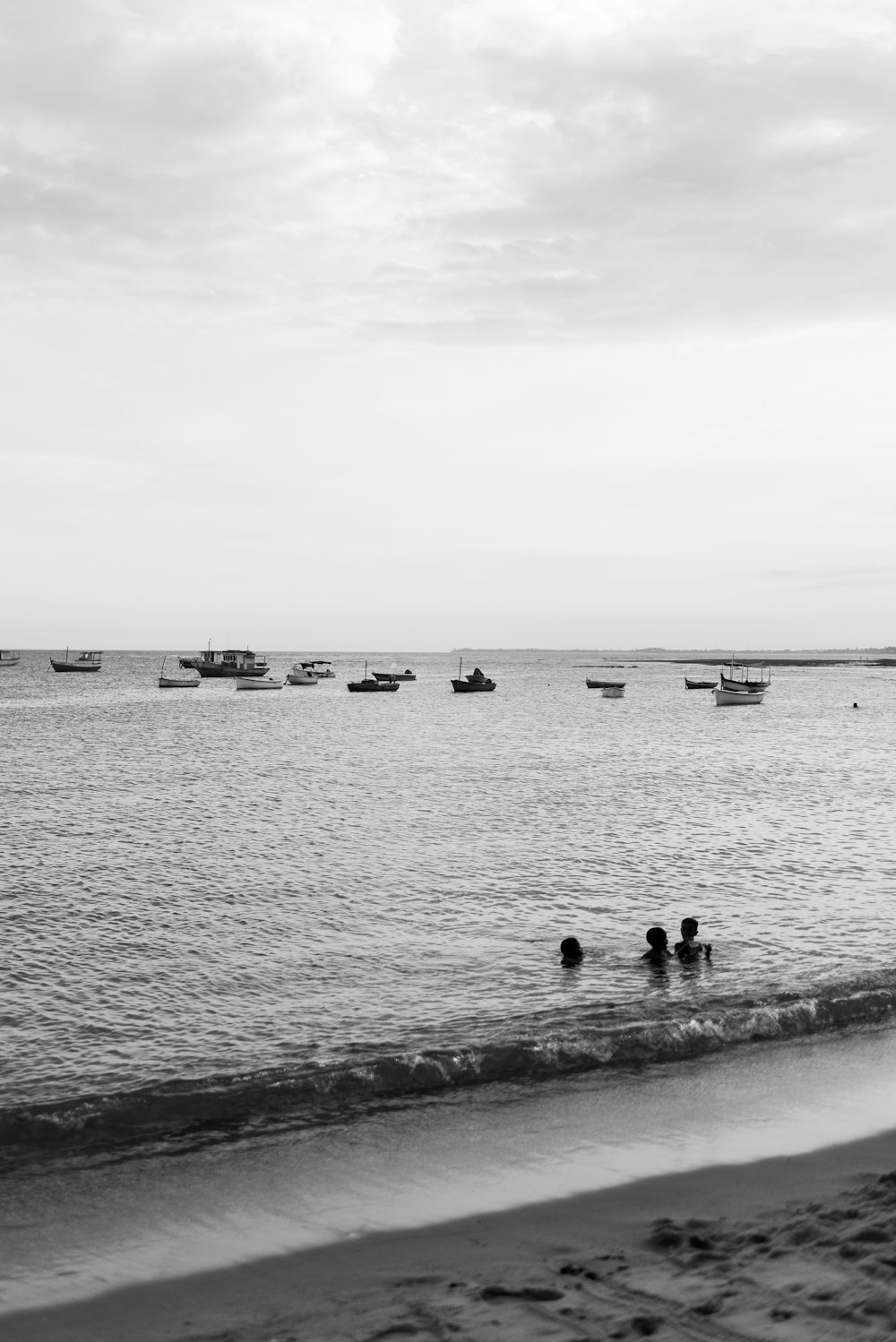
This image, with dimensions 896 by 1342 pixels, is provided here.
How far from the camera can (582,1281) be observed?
7559 millimetres

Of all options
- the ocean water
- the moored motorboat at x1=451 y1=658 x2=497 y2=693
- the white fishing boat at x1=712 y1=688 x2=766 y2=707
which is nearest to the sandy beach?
the ocean water

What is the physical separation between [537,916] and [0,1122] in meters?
12.3

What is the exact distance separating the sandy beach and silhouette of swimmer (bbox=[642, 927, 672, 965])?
7755mm

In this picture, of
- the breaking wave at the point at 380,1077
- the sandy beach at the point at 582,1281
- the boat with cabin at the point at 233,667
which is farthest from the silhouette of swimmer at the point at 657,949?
the boat with cabin at the point at 233,667

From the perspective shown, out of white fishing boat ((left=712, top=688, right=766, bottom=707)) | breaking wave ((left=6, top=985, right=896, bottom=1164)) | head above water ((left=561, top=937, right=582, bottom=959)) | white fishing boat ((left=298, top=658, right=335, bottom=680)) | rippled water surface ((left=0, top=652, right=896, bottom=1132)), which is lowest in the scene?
rippled water surface ((left=0, top=652, right=896, bottom=1132))

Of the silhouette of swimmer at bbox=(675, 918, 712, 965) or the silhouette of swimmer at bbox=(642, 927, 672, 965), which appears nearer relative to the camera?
the silhouette of swimmer at bbox=(642, 927, 672, 965)

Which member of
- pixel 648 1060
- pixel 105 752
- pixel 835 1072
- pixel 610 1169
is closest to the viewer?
pixel 610 1169

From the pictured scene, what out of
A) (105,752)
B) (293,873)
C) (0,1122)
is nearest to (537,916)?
(293,873)

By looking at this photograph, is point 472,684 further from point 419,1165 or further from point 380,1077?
point 419,1165

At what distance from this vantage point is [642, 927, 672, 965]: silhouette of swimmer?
17.0m

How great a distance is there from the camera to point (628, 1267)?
7.71m

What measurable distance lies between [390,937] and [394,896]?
146 inches

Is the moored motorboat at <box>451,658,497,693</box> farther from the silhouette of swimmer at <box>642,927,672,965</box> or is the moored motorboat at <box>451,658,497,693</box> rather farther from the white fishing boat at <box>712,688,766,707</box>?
the silhouette of swimmer at <box>642,927,672,965</box>

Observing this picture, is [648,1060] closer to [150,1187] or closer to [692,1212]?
[692,1212]
